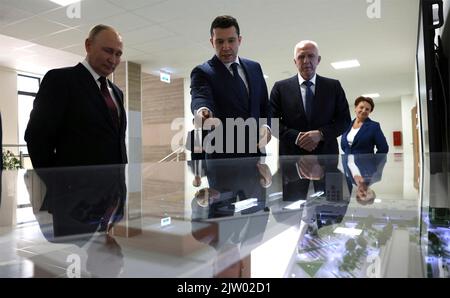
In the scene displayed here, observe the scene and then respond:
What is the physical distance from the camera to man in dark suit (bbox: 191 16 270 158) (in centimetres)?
163

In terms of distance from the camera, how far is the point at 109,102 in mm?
1725

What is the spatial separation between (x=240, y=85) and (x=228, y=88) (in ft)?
0.23

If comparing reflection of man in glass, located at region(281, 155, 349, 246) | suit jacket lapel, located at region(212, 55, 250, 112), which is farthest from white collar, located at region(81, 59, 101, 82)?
reflection of man in glass, located at region(281, 155, 349, 246)

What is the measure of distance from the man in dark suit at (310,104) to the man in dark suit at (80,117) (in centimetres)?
88

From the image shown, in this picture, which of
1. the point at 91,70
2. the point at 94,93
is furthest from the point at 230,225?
the point at 91,70

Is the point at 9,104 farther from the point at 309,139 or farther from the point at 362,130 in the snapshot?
the point at 309,139

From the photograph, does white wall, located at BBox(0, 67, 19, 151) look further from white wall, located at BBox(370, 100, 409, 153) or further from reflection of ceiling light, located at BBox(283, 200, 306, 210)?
white wall, located at BBox(370, 100, 409, 153)

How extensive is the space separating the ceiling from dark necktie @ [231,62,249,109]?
9.76 feet

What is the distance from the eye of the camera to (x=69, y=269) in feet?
0.95

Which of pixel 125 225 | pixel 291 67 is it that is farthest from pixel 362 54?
pixel 125 225

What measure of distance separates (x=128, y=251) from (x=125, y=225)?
4.6 inches

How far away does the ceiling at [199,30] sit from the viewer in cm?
450
